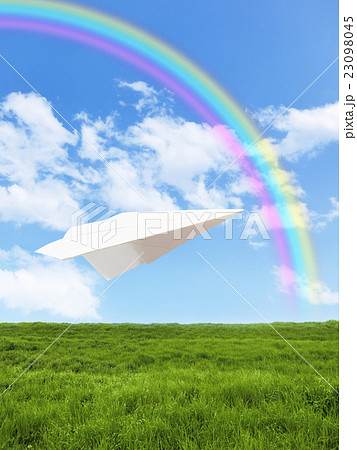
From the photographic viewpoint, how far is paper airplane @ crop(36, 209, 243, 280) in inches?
158

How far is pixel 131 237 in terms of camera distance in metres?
3.98

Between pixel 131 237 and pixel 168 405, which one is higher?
pixel 131 237

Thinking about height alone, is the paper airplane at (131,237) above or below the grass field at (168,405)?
above

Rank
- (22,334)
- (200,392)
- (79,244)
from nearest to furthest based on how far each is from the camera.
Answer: (79,244) < (200,392) < (22,334)

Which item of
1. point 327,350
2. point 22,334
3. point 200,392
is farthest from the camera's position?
point 22,334

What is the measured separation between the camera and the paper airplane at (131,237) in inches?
158

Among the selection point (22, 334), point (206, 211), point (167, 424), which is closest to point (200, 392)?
point (167, 424)

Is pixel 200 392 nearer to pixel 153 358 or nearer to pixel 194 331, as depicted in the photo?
pixel 153 358

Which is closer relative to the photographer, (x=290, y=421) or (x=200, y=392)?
(x=290, y=421)

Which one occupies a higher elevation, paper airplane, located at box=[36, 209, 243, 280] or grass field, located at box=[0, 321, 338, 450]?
paper airplane, located at box=[36, 209, 243, 280]

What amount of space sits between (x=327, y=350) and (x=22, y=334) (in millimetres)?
11080

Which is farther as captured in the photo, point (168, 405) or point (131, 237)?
point (168, 405)

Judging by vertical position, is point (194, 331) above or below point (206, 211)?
below

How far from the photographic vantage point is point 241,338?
40.3 feet
